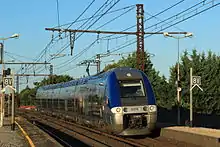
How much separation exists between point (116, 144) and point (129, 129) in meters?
0.94

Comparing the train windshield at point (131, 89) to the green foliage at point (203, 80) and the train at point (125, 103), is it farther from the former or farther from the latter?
the green foliage at point (203, 80)

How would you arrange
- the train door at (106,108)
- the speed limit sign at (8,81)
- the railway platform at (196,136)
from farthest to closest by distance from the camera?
the speed limit sign at (8,81), the train door at (106,108), the railway platform at (196,136)

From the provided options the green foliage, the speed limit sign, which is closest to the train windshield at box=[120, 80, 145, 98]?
the speed limit sign

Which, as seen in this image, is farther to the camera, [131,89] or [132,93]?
[131,89]

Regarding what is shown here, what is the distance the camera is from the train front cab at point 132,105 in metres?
21.4

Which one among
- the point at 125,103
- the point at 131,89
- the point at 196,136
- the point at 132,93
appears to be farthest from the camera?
the point at 131,89

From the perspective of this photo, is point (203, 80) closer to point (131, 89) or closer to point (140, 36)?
point (140, 36)

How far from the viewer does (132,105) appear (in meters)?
21.7

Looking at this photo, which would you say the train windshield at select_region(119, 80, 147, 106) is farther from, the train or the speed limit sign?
the speed limit sign

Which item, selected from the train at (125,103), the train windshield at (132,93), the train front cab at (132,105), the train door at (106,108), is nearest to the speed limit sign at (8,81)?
the train at (125,103)

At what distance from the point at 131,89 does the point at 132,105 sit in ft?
3.27

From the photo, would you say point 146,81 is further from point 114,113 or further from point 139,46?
point 139,46

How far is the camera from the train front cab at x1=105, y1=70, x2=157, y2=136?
21.4 m

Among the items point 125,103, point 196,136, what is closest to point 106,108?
point 125,103
